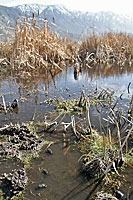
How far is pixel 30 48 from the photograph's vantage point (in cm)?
652

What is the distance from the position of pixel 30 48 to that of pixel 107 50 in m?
5.06

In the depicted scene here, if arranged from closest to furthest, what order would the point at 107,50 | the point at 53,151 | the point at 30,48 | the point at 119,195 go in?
the point at 119,195
the point at 53,151
the point at 30,48
the point at 107,50

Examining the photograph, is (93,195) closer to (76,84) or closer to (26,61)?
(76,84)

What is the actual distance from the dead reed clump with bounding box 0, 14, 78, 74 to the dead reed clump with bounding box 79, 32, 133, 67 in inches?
106

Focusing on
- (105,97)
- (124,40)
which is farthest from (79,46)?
(105,97)

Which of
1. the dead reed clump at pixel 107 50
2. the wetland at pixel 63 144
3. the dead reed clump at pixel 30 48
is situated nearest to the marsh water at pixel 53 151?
the wetland at pixel 63 144

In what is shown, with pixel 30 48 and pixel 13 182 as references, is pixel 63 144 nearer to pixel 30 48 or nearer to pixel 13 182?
pixel 13 182

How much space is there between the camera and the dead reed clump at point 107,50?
32.8 feet

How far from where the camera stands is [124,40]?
1108cm

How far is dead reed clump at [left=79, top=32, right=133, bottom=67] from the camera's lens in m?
10.0

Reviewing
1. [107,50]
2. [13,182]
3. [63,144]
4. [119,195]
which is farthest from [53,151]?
[107,50]

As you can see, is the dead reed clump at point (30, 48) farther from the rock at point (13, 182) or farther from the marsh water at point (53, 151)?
the rock at point (13, 182)

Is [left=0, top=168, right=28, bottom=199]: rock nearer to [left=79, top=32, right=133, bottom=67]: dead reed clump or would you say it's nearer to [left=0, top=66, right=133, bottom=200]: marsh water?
[left=0, top=66, right=133, bottom=200]: marsh water

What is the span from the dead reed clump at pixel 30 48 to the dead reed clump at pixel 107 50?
2.70m
